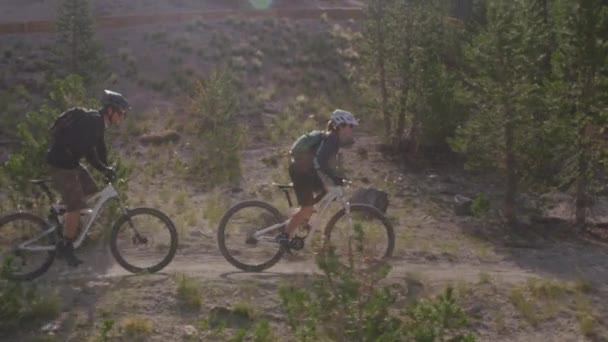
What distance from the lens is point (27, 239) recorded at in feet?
33.6

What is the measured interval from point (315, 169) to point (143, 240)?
2.10 meters

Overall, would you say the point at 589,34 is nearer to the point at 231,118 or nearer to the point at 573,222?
the point at 573,222

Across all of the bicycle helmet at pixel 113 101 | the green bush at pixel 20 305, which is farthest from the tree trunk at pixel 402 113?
the green bush at pixel 20 305

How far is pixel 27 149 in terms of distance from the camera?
506 inches

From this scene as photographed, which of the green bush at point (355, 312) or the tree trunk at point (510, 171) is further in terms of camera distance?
the tree trunk at point (510, 171)

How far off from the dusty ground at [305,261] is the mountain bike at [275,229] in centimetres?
26

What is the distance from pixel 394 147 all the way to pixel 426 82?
213cm

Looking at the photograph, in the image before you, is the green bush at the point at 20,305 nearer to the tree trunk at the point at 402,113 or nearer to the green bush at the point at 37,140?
the green bush at the point at 37,140

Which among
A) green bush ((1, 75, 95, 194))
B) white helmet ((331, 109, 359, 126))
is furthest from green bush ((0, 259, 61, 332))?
white helmet ((331, 109, 359, 126))

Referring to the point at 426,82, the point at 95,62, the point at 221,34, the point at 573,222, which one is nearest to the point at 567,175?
the point at 573,222

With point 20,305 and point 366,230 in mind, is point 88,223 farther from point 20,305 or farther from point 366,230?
point 366,230

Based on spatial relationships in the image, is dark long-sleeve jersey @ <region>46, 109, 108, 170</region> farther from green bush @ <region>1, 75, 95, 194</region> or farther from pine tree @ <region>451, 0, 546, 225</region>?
pine tree @ <region>451, 0, 546, 225</region>

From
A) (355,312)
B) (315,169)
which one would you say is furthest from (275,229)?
(355,312)

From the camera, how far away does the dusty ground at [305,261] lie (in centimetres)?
974
